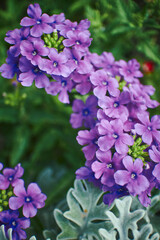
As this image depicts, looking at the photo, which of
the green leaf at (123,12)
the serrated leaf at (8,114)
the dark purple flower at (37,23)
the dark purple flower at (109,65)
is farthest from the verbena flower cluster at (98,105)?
the serrated leaf at (8,114)

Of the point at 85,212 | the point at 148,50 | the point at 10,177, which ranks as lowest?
the point at 85,212

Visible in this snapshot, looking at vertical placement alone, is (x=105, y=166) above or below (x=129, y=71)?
below

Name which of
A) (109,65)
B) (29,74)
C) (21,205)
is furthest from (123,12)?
(21,205)

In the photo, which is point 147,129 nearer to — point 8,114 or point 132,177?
point 132,177

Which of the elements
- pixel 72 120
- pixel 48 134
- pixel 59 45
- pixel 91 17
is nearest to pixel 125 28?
pixel 91 17

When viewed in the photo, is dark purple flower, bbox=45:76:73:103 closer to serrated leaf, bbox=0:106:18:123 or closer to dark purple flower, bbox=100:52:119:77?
dark purple flower, bbox=100:52:119:77

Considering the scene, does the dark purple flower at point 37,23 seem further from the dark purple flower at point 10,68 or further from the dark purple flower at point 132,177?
the dark purple flower at point 132,177

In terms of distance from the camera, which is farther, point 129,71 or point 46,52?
point 129,71

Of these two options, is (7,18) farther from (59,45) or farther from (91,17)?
(59,45)
